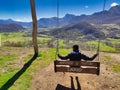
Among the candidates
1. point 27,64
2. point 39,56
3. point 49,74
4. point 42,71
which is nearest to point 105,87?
point 49,74

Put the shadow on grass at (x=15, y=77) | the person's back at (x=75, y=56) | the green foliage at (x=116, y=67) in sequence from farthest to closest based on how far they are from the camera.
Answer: the green foliage at (x=116, y=67) < the person's back at (x=75, y=56) < the shadow on grass at (x=15, y=77)

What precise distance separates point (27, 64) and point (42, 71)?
2.19 metres

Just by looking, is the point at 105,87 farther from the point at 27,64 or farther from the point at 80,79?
the point at 27,64

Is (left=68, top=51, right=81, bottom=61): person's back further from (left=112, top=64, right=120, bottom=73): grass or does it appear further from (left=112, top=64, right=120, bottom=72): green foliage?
(left=112, top=64, right=120, bottom=72): green foliage

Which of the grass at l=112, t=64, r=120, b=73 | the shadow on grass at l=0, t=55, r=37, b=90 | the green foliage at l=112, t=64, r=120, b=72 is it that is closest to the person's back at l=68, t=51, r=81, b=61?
the shadow on grass at l=0, t=55, r=37, b=90

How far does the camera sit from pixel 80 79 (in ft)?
37.7

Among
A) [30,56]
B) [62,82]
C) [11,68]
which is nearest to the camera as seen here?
[62,82]

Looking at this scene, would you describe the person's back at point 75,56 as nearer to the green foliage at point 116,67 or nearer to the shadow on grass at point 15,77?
the shadow on grass at point 15,77

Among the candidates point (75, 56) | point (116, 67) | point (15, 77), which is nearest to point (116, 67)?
point (116, 67)

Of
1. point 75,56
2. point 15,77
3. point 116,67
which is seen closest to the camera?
point 75,56

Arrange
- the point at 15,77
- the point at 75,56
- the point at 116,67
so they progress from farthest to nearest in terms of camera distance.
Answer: the point at 116,67 → the point at 15,77 → the point at 75,56

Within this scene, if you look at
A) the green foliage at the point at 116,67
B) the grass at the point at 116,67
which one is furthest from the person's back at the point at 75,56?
the green foliage at the point at 116,67

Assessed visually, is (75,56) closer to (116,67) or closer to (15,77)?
(15,77)

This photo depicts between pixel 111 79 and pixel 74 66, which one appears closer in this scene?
pixel 74 66
